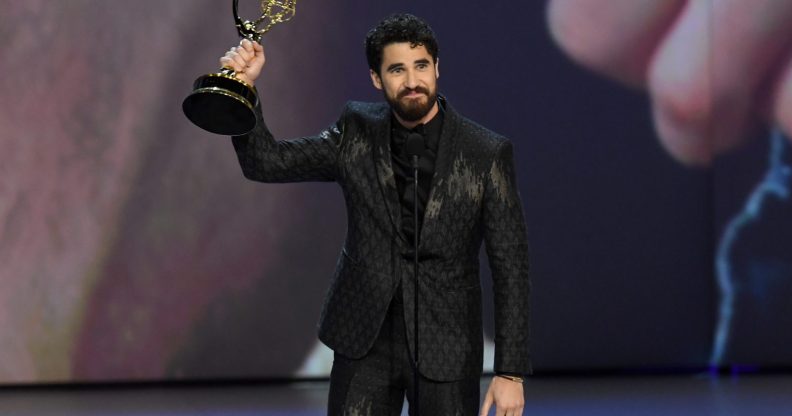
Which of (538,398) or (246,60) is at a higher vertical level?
(246,60)

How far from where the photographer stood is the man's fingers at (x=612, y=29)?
5.68 metres

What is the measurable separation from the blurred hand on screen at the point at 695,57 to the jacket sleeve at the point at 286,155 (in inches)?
122

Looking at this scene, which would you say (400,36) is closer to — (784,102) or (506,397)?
(506,397)

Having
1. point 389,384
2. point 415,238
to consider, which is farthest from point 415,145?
point 389,384

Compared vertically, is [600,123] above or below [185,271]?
above

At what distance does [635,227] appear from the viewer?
5.80 meters

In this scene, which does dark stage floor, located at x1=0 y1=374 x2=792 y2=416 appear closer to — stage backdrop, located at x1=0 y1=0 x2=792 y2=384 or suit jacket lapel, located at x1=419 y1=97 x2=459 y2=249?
stage backdrop, located at x1=0 y1=0 x2=792 y2=384

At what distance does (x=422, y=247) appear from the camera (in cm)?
266

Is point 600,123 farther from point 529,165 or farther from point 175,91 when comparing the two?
point 175,91

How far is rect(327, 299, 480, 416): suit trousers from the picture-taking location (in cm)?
266

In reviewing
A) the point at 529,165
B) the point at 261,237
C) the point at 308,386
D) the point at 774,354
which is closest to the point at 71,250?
the point at 261,237

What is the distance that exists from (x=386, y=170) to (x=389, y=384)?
0.50 m

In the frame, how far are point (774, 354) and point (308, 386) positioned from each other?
237cm

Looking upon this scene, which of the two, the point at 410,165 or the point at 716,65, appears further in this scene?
the point at 716,65
